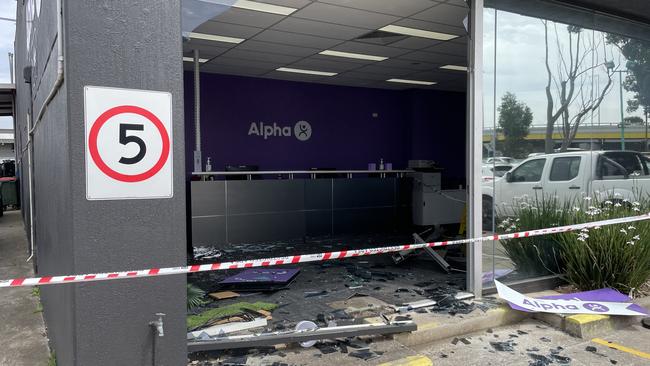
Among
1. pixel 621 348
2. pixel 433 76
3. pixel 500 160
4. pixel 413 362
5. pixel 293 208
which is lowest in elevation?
pixel 621 348

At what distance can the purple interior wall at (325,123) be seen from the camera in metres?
11.0

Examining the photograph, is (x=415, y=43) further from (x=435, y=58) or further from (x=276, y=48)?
(x=276, y=48)

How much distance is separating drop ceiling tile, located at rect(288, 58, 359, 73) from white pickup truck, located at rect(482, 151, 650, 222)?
5.20m

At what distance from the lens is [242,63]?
9742 millimetres

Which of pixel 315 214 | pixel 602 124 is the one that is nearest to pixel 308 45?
pixel 315 214

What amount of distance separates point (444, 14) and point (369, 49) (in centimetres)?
210

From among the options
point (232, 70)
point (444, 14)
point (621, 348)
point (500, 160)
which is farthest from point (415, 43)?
point (621, 348)

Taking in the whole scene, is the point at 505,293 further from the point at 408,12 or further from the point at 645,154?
the point at 408,12

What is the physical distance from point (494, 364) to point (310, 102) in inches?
360

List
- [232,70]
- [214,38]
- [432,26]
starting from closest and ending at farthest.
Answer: [432,26]
[214,38]
[232,70]

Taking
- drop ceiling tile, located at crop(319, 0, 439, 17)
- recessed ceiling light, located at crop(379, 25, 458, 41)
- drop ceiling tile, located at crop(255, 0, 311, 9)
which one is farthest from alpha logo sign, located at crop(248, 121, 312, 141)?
drop ceiling tile, located at crop(319, 0, 439, 17)

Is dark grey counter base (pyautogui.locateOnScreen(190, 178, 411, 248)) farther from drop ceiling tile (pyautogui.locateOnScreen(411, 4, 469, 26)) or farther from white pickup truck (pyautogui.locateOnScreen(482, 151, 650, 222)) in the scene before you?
white pickup truck (pyautogui.locateOnScreen(482, 151, 650, 222))

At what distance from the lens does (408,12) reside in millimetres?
6559

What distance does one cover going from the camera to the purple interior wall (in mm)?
10961
